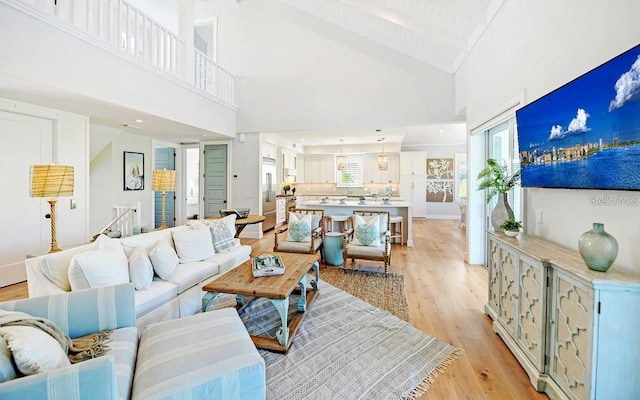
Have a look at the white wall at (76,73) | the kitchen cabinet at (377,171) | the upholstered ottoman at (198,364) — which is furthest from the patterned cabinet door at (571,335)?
the kitchen cabinet at (377,171)

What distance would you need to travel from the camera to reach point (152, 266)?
2.66 meters

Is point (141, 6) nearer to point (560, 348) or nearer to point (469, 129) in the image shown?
point (469, 129)

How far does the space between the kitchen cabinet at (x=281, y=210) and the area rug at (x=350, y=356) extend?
5.35 metres

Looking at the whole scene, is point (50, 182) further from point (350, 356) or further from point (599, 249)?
point (599, 249)

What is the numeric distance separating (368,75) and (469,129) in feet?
8.07

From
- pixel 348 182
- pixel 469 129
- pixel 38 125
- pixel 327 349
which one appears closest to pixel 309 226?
pixel 327 349

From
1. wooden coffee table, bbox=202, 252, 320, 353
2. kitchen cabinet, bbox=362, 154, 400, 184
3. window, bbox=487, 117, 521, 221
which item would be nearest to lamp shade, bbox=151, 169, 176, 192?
wooden coffee table, bbox=202, 252, 320, 353

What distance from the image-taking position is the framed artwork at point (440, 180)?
9.98 m

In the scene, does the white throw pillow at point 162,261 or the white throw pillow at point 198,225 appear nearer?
the white throw pillow at point 162,261

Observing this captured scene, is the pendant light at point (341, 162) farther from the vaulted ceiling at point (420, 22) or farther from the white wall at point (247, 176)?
the vaulted ceiling at point (420, 22)

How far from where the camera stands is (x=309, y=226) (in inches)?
172

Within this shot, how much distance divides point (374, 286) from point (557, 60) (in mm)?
2822

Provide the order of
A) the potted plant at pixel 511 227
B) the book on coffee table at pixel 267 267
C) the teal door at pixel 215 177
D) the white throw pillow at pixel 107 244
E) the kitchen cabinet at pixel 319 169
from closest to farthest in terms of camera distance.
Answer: the white throw pillow at pixel 107 244 → the potted plant at pixel 511 227 → the book on coffee table at pixel 267 267 → the teal door at pixel 215 177 → the kitchen cabinet at pixel 319 169

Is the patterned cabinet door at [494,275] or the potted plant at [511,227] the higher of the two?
the potted plant at [511,227]
